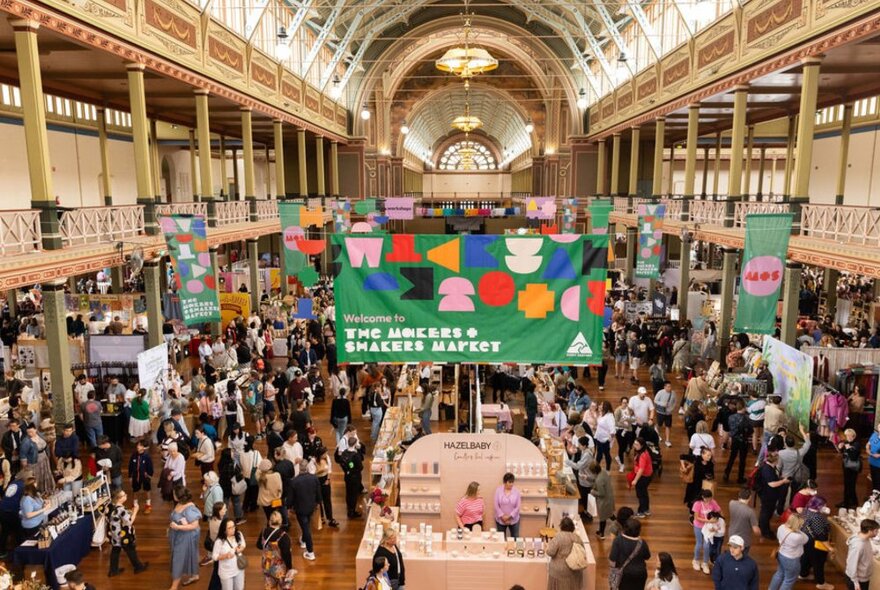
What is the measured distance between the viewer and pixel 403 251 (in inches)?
284

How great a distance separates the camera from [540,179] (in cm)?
4891

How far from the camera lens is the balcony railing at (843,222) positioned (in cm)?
1229

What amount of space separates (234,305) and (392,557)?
14.8 metres

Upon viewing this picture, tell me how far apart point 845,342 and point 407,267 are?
14.9 m

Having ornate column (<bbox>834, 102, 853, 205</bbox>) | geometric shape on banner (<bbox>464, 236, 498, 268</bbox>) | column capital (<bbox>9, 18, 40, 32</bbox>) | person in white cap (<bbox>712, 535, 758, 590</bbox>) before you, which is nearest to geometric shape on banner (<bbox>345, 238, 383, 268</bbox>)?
geometric shape on banner (<bbox>464, 236, 498, 268</bbox>)

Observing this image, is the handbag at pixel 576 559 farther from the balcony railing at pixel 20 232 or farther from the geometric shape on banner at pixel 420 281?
the balcony railing at pixel 20 232

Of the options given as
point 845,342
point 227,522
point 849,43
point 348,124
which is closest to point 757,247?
point 849,43

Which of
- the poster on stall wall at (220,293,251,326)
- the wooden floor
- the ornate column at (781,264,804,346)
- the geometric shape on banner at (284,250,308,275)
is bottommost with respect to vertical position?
the wooden floor

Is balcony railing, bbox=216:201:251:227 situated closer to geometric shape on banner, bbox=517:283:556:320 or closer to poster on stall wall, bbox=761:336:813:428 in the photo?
geometric shape on banner, bbox=517:283:556:320

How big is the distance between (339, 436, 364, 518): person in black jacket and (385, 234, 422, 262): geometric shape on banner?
4.11m

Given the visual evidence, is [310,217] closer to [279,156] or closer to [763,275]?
[279,156]

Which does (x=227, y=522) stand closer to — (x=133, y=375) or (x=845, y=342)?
(x=133, y=375)

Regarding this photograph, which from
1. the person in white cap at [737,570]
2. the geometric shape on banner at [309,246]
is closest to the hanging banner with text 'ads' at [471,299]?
the person in white cap at [737,570]

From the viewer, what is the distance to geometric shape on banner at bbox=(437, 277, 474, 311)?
23.5ft
